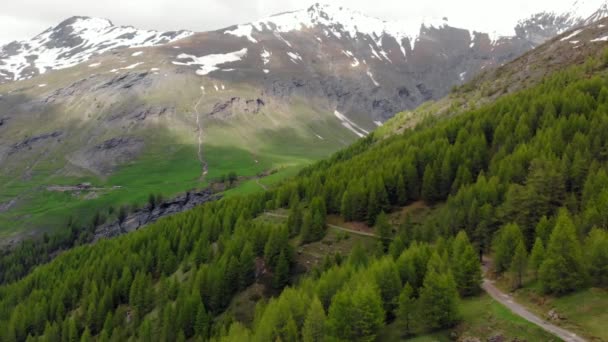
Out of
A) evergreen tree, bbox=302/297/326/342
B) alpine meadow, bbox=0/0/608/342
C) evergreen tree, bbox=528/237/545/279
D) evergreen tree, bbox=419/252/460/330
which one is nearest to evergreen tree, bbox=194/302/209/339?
alpine meadow, bbox=0/0/608/342

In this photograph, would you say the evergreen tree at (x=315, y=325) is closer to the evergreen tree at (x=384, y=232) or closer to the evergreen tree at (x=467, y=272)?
the evergreen tree at (x=467, y=272)

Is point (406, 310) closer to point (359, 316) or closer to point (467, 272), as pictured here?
point (359, 316)

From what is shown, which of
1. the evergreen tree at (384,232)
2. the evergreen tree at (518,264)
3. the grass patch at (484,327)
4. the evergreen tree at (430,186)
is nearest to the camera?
the grass patch at (484,327)

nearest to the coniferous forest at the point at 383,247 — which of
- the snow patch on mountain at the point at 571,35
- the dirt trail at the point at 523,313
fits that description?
the dirt trail at the point at 523,313

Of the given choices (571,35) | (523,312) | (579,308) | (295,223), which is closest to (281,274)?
(295,223)

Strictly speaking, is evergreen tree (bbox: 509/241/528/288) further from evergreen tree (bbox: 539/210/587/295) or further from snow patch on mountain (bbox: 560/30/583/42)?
snow patch on mountain (bbox: 560/30/583/42)

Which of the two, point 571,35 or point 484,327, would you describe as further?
point 571,35
